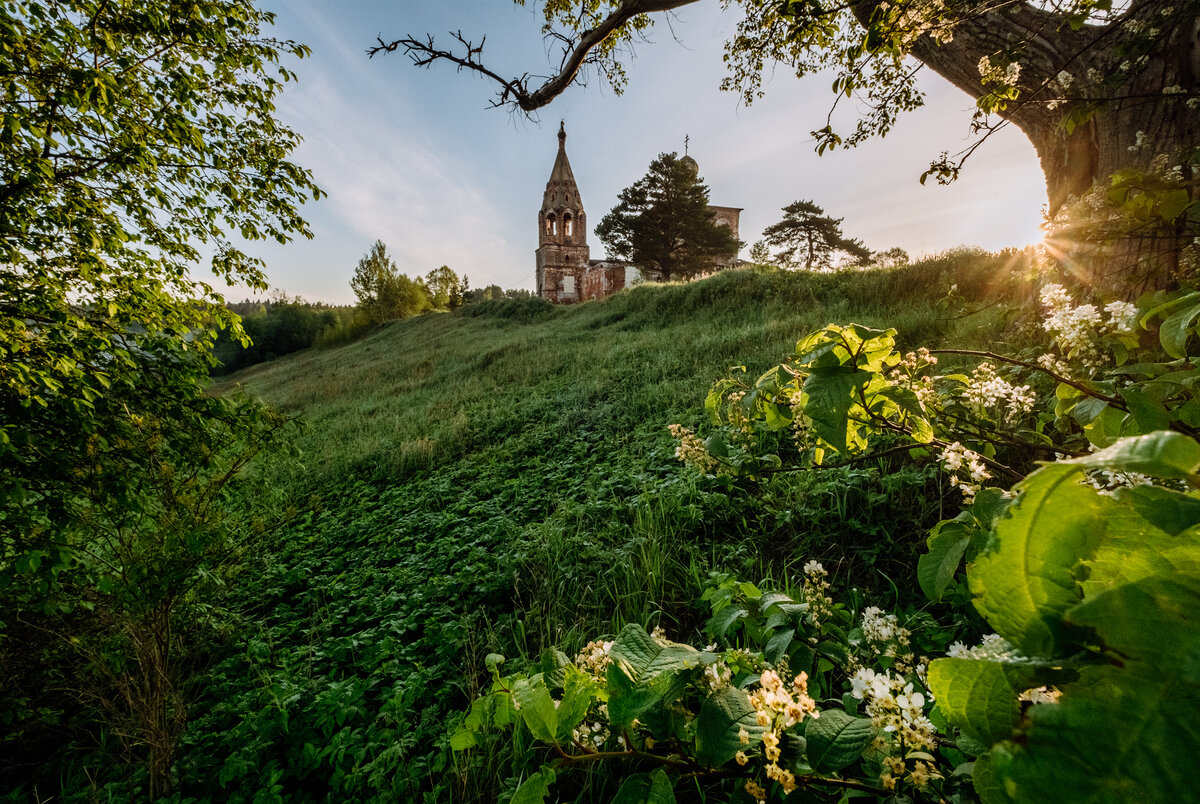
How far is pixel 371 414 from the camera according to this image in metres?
9.99

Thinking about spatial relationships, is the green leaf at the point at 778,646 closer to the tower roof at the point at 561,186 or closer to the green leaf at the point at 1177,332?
the green leaf at the point at 1177,332

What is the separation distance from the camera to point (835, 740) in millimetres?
756

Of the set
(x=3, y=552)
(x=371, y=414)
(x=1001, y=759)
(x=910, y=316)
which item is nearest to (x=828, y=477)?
(x=1001, y=759)

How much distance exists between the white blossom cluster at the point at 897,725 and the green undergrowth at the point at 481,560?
4.60 feet

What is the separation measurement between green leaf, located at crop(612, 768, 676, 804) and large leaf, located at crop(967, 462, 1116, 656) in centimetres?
55

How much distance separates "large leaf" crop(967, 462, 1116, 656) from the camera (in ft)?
1.20

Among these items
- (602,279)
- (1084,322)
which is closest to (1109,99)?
(1084,322)

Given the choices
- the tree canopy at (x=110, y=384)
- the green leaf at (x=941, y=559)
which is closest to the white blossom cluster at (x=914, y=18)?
the green leaf at (x=941, y=559)

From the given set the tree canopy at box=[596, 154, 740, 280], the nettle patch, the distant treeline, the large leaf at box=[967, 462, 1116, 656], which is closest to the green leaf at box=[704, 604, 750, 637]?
the nettle patch

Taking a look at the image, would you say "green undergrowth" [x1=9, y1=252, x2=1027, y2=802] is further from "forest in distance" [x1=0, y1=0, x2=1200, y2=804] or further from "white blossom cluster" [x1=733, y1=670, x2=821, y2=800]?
"white blossom cluster" [x1=733, y1=670, x2=821, y2=800]

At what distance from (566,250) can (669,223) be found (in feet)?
28.9

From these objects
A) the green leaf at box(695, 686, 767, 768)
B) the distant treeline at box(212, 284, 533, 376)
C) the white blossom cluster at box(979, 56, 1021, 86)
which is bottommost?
the green leaf at box(695, 686, 767, 768)

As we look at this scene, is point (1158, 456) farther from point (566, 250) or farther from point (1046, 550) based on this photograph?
point (566, 250)

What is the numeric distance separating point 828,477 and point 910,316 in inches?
163
